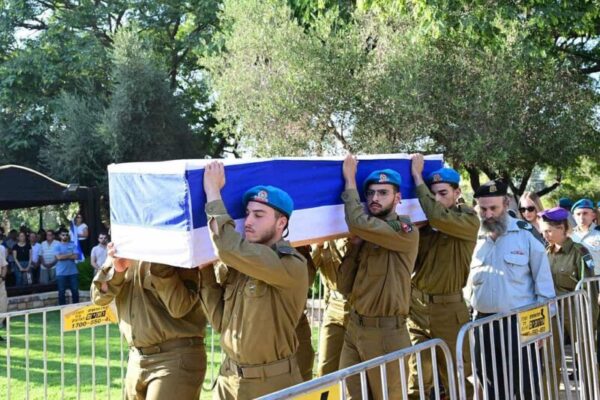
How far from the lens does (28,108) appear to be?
24469 millimetres

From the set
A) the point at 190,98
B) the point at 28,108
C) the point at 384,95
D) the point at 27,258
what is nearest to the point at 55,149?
the point at 28,108

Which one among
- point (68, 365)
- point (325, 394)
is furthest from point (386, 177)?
point (68, 365)

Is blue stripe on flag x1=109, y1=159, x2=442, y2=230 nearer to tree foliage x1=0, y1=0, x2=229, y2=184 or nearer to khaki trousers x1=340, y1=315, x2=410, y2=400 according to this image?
khaki trousers x1=340, y1=315, x2=410, y2=400

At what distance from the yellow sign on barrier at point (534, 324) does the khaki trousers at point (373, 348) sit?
0.82 m

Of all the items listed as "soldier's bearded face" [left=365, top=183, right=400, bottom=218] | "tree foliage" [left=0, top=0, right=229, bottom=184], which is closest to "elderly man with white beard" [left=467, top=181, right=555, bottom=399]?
"soldier's bearded face" [left=365, top=183, right=400, bottom=218]

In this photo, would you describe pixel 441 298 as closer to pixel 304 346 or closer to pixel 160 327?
pixel 304 346

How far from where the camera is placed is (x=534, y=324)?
445 centimetres

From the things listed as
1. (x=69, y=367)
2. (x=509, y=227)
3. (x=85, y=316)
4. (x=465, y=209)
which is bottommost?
(x=69, y=367)

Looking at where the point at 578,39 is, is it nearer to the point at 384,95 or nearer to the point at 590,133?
the point at 590,133

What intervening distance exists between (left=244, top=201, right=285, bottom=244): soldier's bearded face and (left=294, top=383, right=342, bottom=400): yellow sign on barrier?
108 centimetres

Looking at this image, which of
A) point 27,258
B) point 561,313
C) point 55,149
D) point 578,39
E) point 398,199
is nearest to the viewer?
point 398,199

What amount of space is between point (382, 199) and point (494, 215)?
4.12 feet

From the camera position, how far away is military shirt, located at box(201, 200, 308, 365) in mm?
3480

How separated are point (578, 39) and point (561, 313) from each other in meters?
17.1
